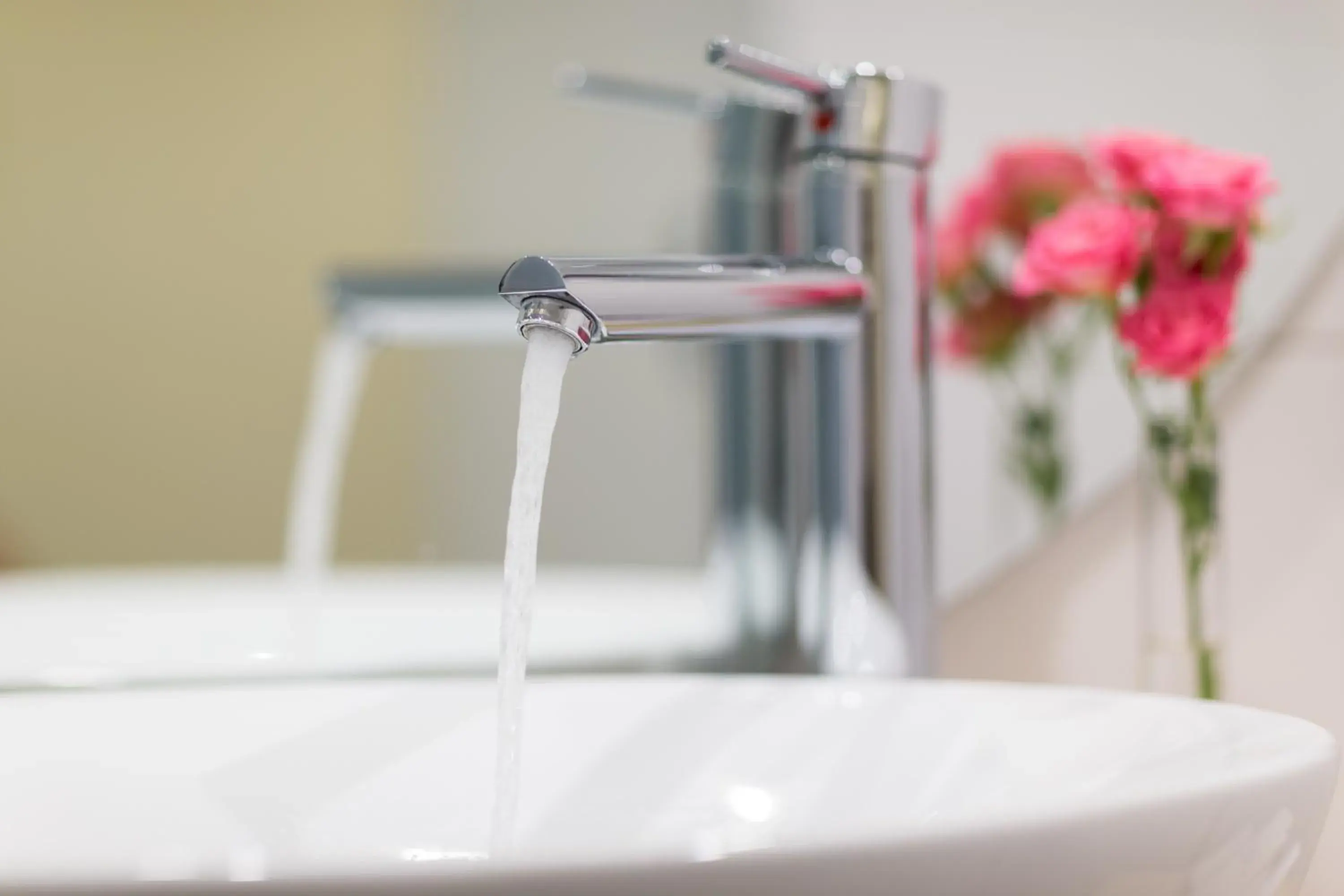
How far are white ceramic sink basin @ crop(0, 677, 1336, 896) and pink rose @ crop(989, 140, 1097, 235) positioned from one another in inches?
16.3

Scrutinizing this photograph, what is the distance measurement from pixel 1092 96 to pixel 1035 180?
0.07m

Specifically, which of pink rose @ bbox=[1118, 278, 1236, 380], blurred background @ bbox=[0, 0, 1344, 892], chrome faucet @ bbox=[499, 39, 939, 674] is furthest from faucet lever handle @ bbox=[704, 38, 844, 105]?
pink rose @ bbox=[1118, 278, 1236, 380]

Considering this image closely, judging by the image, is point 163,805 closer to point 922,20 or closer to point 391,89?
point 391,89

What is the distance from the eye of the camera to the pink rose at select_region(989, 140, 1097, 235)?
2.97ft

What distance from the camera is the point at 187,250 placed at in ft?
2.63

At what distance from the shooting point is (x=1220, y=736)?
1.53ft

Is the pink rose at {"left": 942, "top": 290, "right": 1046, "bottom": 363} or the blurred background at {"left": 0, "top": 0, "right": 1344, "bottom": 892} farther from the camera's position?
the pink rose at {"left": 942, "top": 290, "right": 1046, "bottom": 363}

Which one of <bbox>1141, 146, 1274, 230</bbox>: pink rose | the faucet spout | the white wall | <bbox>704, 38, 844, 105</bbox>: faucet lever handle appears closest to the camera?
the faucet spout

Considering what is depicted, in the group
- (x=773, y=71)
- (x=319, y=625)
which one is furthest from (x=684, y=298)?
(x=319, y=625)

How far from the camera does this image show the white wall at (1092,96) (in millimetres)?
881

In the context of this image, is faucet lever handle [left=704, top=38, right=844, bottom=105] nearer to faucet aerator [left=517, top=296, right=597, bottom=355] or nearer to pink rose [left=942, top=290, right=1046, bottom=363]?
faucet aerator [left=517, top=296, right=597, bottom=355]

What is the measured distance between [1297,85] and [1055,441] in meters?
0.26

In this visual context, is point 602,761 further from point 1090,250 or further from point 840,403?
point 1090,250

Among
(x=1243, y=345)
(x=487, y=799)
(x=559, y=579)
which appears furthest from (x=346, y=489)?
(x=1243, y=345)
